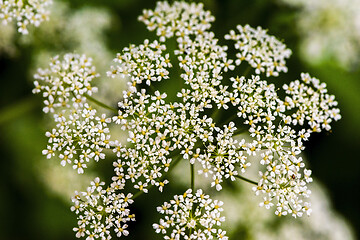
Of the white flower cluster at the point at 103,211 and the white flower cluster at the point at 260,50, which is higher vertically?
the white flower cluster at the point at 260,50

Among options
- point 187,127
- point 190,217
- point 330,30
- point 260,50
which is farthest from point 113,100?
point 330,30

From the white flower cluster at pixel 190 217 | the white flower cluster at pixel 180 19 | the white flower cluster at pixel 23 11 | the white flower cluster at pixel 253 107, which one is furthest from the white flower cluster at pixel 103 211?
the white flower cluster at pixel 23 11

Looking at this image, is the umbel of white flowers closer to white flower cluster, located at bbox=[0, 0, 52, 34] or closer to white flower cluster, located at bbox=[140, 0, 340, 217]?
white flower cluster, located at bbox=[140, 0, 340, 217]

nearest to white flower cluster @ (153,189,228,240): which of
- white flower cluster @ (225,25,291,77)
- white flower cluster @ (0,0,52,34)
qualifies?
white flower cluster @ (225,25,291,77)

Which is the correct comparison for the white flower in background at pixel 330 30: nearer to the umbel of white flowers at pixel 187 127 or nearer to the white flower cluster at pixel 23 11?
the umbel of white flowers at pixel 187 127

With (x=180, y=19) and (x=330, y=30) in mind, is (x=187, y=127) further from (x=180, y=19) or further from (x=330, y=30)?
(x=330, y=30)
